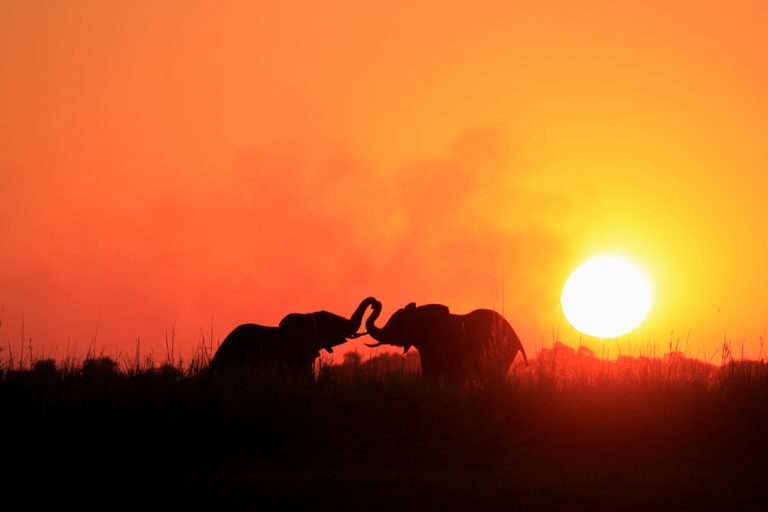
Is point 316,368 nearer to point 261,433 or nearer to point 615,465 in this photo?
point 261,433

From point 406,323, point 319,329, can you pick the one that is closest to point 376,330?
point 406,323

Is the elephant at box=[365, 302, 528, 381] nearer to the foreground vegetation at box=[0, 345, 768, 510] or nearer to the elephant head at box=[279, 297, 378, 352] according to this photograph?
the elephant head at box=[279, 297, 378, 352]

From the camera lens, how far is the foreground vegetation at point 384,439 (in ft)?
27.7

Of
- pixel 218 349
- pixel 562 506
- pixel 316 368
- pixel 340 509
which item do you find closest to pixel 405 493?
pixel 340 509

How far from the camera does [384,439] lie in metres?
10.2

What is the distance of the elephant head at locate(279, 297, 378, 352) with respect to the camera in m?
14.5

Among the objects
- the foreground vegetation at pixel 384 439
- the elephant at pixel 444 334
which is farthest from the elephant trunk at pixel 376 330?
the foreground vegetation at pixel 384 439

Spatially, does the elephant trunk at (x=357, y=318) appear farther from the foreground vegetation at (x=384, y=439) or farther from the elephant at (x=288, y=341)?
the foreground vegetation at (x=384, y=439)

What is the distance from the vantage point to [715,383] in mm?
11992

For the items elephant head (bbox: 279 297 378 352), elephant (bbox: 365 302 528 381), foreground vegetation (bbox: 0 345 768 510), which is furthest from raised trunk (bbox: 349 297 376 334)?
foreground vegetation (bbox: 0 345 768 510)

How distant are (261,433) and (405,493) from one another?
2347 millimetres

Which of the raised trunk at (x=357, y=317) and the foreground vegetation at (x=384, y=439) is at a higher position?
the raised trunk at (x=357, y=317)

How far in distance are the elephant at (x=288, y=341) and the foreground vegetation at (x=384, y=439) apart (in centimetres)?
174

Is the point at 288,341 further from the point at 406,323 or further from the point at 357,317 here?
the point at 406,323
